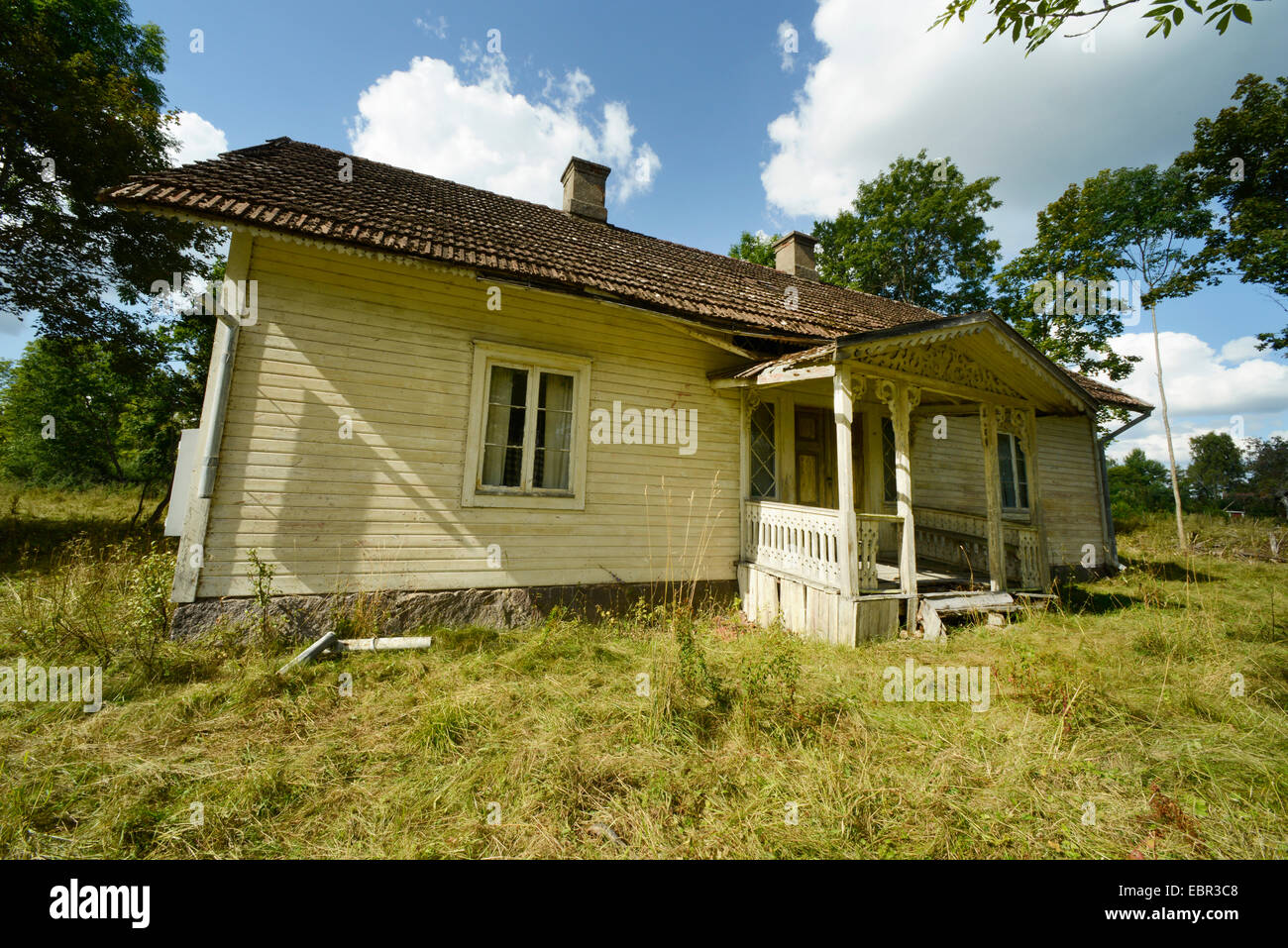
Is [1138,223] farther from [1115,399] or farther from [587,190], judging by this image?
[587,190]

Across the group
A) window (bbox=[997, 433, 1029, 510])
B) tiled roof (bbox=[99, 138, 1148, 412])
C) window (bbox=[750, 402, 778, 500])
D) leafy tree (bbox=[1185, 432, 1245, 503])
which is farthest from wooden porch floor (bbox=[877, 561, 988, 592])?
leafy tree (bbox=[1185, 432, 1245, 503])

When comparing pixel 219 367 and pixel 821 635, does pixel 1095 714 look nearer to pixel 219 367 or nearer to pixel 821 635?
pixel 821 635

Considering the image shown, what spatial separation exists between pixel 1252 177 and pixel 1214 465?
157 ft

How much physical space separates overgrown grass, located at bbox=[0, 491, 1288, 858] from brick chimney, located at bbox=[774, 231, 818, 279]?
10.1 m

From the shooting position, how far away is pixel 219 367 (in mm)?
4684

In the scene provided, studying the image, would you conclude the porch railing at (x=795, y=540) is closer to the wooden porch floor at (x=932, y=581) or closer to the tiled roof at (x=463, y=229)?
the wooden porch floor at (x=932, y=581)

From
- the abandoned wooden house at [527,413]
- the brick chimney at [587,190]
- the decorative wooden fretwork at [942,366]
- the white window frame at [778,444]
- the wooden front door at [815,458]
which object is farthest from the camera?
the brick chimney at [587,190]

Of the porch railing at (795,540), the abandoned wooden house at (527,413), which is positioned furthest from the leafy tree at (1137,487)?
the porch railing at (795,540)

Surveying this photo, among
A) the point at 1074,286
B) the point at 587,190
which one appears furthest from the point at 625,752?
the point at 1074,286

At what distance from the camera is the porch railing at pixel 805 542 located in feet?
18.1

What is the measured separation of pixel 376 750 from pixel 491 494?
10.3 feet

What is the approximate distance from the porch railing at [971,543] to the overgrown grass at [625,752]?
212 cm

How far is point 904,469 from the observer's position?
19.0ft
